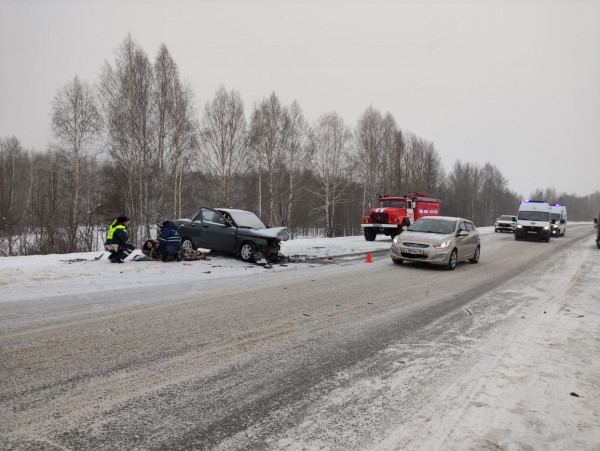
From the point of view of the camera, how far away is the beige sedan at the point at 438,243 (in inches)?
446

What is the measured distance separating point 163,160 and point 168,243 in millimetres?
16069

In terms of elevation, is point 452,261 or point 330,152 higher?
point 330,152

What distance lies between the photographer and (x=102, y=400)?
288 centimetres

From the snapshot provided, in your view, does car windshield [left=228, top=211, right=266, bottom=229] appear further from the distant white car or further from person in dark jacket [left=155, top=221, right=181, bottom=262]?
the distant white car

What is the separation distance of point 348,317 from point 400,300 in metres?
1.73

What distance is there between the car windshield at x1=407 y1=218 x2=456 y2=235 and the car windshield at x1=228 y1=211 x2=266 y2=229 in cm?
520

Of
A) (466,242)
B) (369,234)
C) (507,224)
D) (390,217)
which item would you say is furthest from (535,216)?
(466,242)

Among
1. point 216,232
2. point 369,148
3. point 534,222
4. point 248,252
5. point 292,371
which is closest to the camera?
point 292,371

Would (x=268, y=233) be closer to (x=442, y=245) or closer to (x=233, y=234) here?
(x=233, y=234)

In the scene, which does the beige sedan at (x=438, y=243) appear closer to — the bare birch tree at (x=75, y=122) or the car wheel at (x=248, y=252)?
the car wheel at (x=248, y=252)

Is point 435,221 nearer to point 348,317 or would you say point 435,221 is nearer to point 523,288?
point 523,288

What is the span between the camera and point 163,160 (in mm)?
25609

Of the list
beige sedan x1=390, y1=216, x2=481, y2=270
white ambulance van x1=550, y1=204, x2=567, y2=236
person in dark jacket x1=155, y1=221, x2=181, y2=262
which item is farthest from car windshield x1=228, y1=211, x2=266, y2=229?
white ambulance van x1=550, y1=204, x2=567, y2=236

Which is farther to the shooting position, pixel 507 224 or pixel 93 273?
pixel 507 224
